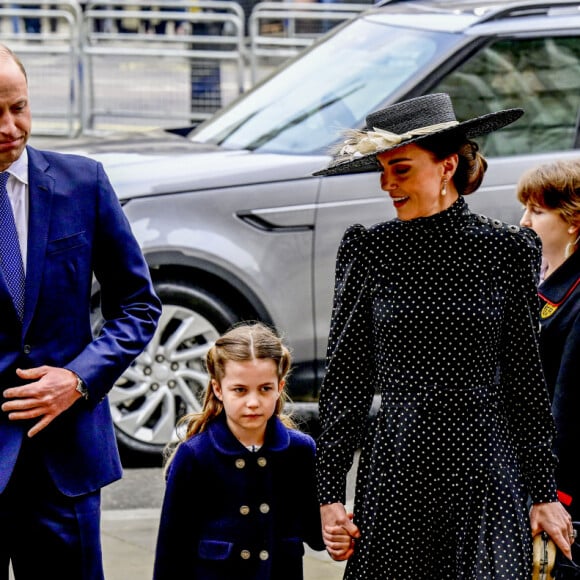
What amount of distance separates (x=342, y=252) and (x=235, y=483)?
66cm

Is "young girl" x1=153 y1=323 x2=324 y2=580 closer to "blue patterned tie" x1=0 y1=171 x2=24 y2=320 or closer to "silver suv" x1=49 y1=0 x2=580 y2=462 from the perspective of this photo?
"blue patterned tie" x1=0 y1=171 x2=24 y2=320

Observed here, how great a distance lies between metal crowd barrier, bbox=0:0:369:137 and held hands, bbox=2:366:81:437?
10997 millimetres

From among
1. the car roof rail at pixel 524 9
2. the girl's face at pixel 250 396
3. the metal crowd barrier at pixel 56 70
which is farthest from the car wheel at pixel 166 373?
the metal crowd barrier at pixel 56 70

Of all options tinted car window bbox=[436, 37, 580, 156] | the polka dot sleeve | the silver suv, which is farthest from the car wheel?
the polka dot sleeve

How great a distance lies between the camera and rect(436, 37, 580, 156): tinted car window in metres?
6.72

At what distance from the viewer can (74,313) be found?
3.29 metres

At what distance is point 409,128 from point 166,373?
11.2 feet

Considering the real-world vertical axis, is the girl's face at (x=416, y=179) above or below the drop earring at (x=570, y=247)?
above

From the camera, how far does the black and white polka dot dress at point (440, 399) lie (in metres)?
3.12

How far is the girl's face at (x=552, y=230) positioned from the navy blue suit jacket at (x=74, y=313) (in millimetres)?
1122

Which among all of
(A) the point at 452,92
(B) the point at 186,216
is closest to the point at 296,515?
(B) the point at 186,216

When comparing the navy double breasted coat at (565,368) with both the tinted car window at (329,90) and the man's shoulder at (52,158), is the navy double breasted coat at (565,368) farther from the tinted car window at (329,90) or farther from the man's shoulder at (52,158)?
the tinted car window at (329,90)

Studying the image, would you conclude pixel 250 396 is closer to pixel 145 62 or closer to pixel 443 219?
pixel 443 219

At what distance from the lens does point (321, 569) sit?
202 inches
